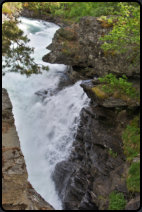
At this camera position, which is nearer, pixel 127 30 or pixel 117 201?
pixel 117 201

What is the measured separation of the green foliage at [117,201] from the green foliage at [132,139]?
1.40 meters

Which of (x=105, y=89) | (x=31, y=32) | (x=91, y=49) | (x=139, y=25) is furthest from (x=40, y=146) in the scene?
(x=31, y=32)

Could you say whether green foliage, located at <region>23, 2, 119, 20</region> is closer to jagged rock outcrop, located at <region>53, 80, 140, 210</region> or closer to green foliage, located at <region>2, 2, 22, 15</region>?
green foliage, located at <region>2, 2, 22, 15</region>

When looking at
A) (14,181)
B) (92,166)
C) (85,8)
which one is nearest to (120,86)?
(92,166)

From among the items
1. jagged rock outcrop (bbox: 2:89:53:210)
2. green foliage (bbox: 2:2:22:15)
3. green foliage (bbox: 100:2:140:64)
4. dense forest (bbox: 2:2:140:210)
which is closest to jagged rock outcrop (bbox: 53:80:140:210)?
dense forest (bbox: 2:2:140:210)

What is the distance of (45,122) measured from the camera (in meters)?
14.2

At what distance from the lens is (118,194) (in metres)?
7.46

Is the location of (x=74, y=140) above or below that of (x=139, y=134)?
below

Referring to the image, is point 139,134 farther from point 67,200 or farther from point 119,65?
point 67,200

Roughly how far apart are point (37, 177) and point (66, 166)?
1.95 metres

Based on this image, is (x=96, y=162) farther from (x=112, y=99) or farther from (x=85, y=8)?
(x=85, y=8)

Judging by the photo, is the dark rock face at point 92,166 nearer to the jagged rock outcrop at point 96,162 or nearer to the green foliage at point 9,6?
the jagged rock outcrop at point 96,162

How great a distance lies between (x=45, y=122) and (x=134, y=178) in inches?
324

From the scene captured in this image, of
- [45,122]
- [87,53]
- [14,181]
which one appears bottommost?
[45,122]
